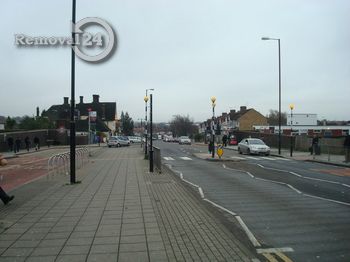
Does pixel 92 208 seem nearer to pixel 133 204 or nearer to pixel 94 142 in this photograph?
pixel 133 204

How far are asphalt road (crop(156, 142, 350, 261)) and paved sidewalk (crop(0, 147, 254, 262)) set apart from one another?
81cm

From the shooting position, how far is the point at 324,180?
47.9 feet

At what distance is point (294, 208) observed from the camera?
9125 millimetres

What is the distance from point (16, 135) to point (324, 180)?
122ft

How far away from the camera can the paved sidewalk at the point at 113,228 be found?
18.2 feet

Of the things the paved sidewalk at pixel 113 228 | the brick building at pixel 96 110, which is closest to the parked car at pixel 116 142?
the brick building at pixel 96 110

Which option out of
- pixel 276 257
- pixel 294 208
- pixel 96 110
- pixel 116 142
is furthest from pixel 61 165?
pixel 96 110

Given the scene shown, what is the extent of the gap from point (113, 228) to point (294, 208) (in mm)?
4432

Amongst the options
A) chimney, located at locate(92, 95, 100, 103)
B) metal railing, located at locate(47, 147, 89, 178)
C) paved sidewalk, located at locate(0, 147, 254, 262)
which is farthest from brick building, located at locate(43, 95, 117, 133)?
paved sidewalk, located at locate(0, 147, 254, 262)

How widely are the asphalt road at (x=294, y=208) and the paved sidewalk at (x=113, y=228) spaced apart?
81cm

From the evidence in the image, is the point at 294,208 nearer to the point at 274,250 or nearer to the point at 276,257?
the point at 274,250

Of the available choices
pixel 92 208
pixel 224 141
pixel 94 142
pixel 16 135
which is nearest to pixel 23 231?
pixel 92 208

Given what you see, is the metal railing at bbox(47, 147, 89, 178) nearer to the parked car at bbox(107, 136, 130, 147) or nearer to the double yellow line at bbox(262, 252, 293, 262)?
the double yellow line at bbox(262, 252, 293, 262)

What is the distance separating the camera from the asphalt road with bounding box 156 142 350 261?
245 inches
